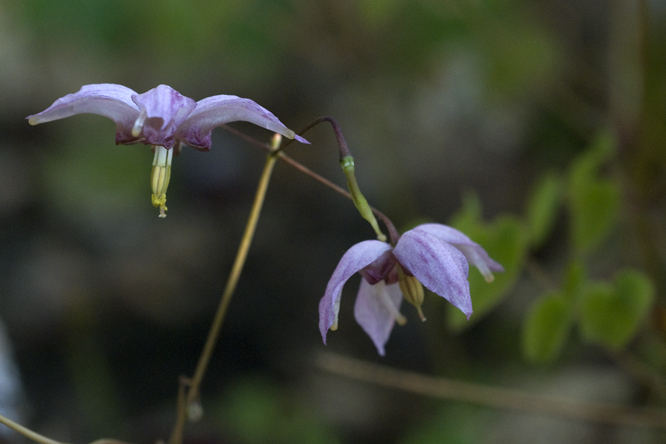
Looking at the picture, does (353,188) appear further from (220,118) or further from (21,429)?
(21,429)

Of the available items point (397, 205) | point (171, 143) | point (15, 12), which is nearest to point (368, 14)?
point (397, 205)

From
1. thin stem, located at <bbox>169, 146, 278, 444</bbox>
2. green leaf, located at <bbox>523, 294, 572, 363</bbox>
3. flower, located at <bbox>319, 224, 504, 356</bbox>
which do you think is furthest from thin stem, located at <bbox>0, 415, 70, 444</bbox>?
green leaf, located at <bbox>523, 294, 572, 363</bbox>

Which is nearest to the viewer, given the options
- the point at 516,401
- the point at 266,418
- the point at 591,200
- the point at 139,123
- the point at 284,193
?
the point at 139,123

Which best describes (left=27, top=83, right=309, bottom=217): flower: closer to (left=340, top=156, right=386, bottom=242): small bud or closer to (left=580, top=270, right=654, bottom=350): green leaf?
(left=340, top=156, right=386, bottom=242): small bud

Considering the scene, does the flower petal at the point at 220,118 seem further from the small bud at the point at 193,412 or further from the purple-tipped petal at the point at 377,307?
the small bud at the point at 193,412

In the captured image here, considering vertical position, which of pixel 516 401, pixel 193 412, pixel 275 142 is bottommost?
pixel 516 401

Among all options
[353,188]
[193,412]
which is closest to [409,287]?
[353,188]
